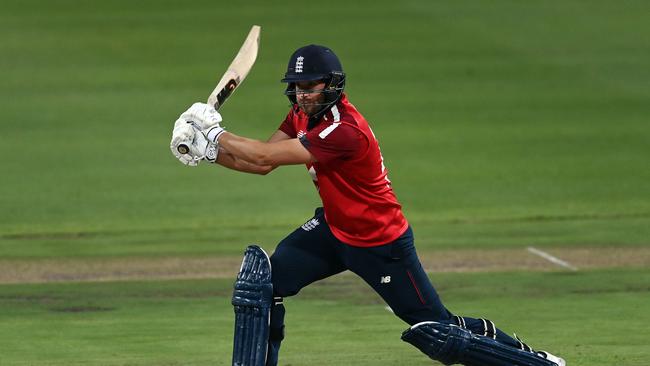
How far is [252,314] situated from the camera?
7.41 metres

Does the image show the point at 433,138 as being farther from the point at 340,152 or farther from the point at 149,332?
the point at 340,152

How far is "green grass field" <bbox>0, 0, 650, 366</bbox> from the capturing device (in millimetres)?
10102

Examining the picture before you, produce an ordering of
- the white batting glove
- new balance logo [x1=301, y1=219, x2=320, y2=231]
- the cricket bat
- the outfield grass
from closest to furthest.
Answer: the white batting glove → new balance logo [x1=301, y1=219, x2=320, y2=231] → the cricket bat → the outfield grass

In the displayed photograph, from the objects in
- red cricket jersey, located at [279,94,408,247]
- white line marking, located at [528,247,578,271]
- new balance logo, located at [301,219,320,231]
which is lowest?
white line marking, located at [528,247,578,271]

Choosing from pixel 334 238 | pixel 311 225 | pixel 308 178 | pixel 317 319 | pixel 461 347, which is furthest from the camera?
pixel 308 178

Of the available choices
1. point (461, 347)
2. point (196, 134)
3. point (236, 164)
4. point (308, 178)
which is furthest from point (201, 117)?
point (308, 178)

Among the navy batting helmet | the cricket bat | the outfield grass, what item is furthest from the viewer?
the outfield grass

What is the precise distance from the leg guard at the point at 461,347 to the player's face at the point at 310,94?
1256mm

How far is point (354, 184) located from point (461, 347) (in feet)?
3.28

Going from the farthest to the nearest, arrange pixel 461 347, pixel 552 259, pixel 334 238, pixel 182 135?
pixel 552 259
pixel 334 238
pixel 461 347
pixel 182 135

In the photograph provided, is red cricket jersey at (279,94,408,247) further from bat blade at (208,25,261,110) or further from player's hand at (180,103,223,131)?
bat blade at (208,25,261,110)

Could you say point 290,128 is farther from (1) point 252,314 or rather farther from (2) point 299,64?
(1) point 252,314

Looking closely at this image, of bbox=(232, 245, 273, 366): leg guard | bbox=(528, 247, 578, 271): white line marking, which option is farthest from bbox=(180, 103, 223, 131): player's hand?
bbox=(528, 247, 578, 271): white line marking

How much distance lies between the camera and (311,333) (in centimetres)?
982
